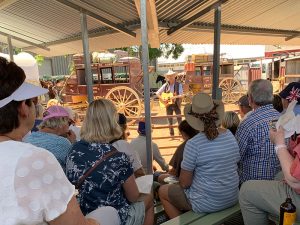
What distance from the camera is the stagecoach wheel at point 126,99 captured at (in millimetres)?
10242

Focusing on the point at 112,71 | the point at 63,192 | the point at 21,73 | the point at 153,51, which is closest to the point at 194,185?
the point at 63,192

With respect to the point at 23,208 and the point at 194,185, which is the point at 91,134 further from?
the point at 23,208

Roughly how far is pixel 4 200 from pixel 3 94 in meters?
0.34

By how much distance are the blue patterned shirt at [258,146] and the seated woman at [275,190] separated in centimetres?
46

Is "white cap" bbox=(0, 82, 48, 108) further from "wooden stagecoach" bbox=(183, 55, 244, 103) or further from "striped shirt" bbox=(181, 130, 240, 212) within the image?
"wooden stagecoach" bbox=(183, 55, 244, 103)

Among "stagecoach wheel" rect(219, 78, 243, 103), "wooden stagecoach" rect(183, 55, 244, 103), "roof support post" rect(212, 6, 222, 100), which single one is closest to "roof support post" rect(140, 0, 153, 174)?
"roof support post" rect(212, 6, 222, 100)

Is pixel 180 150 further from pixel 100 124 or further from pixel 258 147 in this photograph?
pixel 100 124

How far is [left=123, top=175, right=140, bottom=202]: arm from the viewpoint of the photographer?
183 cm

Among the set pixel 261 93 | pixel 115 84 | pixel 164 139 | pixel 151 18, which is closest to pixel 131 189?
pixel 261 93

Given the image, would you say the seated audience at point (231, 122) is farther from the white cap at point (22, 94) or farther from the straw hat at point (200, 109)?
the white cap at point (22, 94)

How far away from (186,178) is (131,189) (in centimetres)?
48

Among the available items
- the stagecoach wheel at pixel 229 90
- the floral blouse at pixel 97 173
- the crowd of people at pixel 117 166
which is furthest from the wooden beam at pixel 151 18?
the stagecoach wheel at pixel 229 90

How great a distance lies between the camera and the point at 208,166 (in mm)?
2086

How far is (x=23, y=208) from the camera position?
0.91 m
